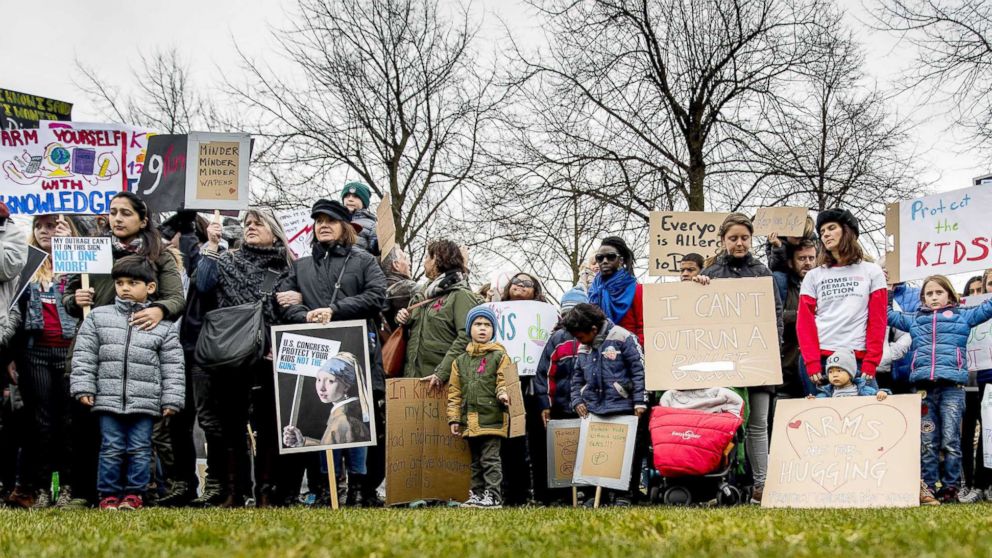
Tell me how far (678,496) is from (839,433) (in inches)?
49.9

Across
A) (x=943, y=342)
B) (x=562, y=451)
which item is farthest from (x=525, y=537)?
(x=943, y=342)

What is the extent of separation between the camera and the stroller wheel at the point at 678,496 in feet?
25.8

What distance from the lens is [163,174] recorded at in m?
9.48

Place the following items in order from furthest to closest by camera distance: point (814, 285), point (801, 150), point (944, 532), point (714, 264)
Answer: point (801, 150)
point (714, 264)
point (814, 285)
point (944, 532)

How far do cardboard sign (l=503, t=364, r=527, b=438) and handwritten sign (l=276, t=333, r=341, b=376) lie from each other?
1.44 m

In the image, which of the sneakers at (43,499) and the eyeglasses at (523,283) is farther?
the eyeglasses at (523,283)

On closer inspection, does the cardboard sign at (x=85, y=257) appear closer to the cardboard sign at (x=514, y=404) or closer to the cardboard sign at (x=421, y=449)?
the cardboard sign at (x=421, y=449)

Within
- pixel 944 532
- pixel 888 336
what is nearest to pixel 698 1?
pixel 888 336

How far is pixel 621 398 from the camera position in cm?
847

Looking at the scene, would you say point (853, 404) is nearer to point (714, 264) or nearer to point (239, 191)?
point (714, 264)

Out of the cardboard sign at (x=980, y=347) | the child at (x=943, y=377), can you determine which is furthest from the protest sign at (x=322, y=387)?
the cardboard sign at (x=980, y=347)

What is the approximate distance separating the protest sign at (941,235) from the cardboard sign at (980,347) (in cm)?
41

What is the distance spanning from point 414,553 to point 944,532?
1845 mm

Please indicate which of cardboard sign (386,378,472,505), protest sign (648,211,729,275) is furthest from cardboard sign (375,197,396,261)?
protest sign (648,211,729,275)
